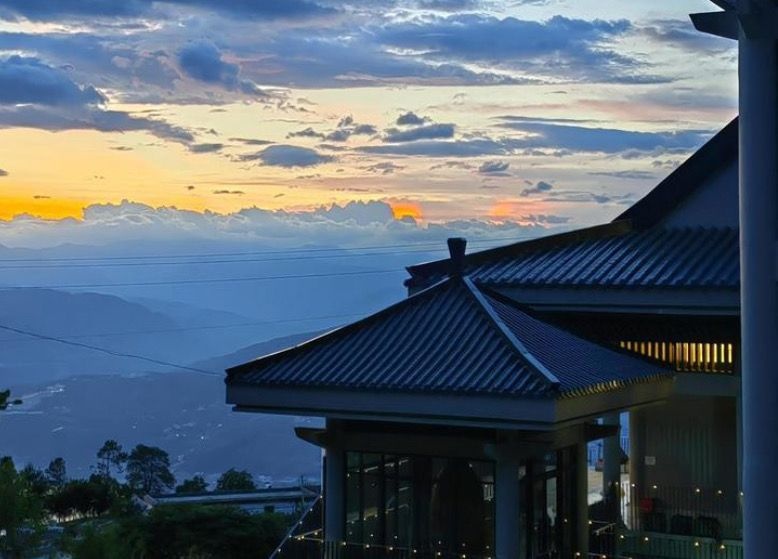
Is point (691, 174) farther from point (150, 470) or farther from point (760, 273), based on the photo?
point (150, 470)

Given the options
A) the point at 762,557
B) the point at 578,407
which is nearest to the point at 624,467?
the point at 578,407

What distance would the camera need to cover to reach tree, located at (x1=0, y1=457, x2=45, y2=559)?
920 inches

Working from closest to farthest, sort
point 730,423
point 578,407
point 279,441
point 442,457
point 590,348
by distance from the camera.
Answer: point 578,407, point 442,457, point 590,348, point 730,423, point 279,441

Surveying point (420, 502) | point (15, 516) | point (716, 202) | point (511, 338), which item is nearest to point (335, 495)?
point (420, 502)

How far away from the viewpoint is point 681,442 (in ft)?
71.9

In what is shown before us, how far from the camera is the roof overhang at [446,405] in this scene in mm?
16484

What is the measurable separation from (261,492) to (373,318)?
95.3 ft

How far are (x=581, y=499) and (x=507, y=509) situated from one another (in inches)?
92.1

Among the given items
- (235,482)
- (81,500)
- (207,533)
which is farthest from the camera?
(235,482)

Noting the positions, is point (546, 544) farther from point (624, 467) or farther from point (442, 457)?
point (624, 467)

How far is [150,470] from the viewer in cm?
6462

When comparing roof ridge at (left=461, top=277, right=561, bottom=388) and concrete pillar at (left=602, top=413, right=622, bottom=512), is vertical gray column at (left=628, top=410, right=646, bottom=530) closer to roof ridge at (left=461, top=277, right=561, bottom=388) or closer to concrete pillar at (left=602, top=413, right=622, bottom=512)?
concrete pillar at (left=602, top=413, right=622, bottom=512)

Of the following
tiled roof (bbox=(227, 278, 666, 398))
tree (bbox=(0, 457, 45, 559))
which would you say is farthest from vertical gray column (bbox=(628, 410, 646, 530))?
tree (bbox=(0, 457, 45, 559))

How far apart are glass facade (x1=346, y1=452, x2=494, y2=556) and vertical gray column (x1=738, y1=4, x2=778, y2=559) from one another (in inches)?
215
